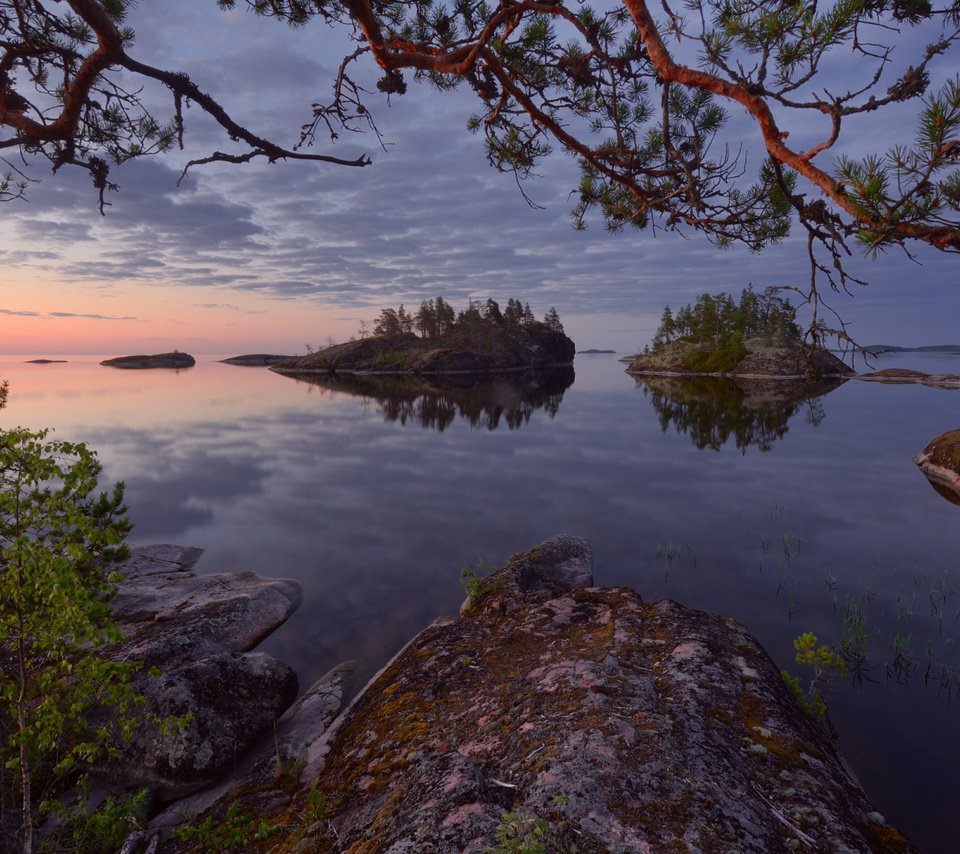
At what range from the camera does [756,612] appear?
13070mm

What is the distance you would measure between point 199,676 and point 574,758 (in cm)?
675

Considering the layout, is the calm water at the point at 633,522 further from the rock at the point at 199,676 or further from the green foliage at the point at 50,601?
the green foliage at the point at 50,601

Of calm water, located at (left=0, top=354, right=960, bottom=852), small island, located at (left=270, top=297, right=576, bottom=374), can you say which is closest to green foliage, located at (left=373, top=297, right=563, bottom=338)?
small island, located at (left=270, top=297, right=576, bottom=374)

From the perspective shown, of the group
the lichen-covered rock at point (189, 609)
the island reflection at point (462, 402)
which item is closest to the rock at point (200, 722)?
the lichen-covered rock at point (189, 609)

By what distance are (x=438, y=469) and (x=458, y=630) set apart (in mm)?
23624

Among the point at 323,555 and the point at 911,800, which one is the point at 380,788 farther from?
the point at 323,555

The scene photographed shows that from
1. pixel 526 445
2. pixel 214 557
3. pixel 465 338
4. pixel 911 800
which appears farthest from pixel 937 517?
pixel 465 338

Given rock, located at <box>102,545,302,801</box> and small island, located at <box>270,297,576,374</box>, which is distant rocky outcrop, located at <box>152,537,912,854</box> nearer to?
rock, located at <box>102,545,302,801</box>

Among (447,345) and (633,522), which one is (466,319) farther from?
(633,522)

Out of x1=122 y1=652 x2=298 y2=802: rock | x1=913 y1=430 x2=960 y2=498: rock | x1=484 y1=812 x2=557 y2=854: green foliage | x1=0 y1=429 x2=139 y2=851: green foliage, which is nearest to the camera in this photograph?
x1=484 y1=812 x2=557 y2=854: green foliage

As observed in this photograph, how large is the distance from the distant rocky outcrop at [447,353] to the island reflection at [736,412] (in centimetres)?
6380

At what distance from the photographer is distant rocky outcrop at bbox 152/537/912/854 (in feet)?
12.8

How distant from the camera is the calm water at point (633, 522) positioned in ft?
33.5

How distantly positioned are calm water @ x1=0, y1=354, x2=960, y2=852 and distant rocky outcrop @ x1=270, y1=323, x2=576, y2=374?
8044 cm
